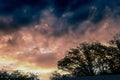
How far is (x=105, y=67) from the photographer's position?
8081cm

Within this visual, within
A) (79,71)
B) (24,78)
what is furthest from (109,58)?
(24,78)

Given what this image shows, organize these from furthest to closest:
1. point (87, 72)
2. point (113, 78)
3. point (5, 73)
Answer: point (5, 73)
point (87, 72)
point (113, 78)

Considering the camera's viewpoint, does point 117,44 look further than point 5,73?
No

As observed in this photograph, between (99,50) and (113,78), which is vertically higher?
(99,50)

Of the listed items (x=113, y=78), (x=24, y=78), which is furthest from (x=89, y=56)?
(x=113, y=78)

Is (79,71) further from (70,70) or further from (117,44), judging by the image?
(117,44)

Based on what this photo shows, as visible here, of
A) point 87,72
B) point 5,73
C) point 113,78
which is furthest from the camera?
point 5,73

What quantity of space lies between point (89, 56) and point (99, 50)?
3287 mm

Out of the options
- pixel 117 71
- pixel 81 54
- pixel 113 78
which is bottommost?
pixel 113 78

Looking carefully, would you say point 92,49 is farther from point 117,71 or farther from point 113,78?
point 113,78

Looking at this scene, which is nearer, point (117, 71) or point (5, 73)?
point (117, 71)

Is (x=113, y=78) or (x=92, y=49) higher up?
(x=92, y=49)

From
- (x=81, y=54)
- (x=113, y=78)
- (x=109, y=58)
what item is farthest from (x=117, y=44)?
(x=113, y=78)

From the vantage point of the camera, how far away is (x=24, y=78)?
106m
